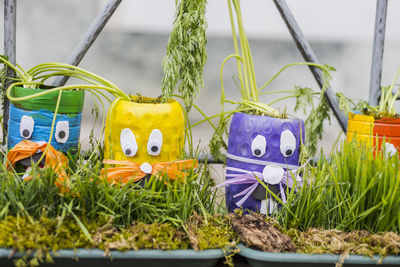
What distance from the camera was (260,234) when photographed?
746 millimetres

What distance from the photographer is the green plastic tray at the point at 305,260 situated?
705 mm

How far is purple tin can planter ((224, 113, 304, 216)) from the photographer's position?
854 mm

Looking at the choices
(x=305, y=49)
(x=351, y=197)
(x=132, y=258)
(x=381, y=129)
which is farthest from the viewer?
(x=305, y=49)

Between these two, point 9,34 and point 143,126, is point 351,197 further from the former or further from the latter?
point 9,34

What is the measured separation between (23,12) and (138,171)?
1.47 metres

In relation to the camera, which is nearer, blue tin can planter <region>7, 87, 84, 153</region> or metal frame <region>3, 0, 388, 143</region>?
blue tin can planter <region>7, 87, 84, 153</region>

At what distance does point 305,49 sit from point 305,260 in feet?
1.95

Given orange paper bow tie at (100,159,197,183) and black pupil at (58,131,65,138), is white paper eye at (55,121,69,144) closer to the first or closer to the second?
black pupil at (58,131,65,138)

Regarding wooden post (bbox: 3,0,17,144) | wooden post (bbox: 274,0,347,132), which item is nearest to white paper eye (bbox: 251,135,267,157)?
wooden post (bbox: 274,0,347,132)

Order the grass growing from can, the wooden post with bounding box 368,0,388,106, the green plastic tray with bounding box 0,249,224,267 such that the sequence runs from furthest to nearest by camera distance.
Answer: the wooden post with bounding box 368,0,388,106, the grass growing from can, the green plastic tray with bounding box 0,249,224,267

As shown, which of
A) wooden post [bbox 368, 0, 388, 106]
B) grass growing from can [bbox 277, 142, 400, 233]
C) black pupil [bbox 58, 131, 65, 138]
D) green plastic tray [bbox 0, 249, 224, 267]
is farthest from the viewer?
wooden post [bbox 368, 0, 388, 106]

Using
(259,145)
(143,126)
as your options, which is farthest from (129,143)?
(259,145)

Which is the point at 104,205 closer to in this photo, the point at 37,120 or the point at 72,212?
the point at 72,212

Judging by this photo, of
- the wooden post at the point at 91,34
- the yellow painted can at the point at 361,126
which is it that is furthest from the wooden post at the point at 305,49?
the wooden post at the point at 91,34
